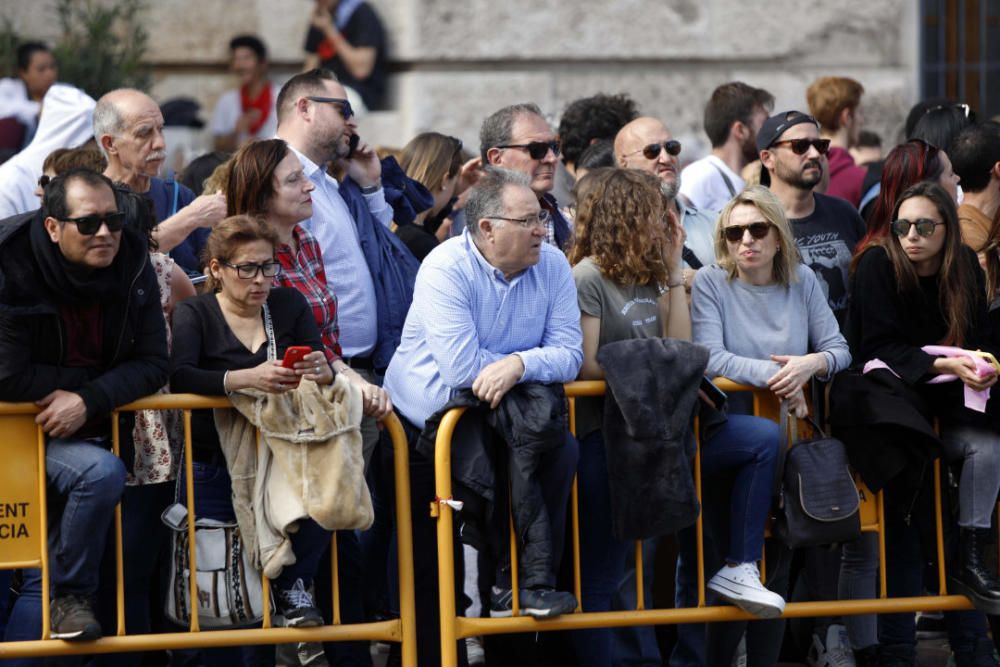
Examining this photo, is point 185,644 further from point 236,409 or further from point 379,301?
point 379,301

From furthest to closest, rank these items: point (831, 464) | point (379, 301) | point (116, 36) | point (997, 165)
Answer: point (116, 36)
point (997, 165)
point (379, 301)
point (831, 464)

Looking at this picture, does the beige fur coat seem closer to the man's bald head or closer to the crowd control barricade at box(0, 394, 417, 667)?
the crowd control barricade at box(0, 394, 417, 667)

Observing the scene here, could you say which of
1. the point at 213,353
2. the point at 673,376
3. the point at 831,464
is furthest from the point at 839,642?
the point at 213,353

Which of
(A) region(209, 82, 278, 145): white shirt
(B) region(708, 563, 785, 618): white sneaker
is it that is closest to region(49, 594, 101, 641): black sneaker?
(B) region(708, 563, 785, 618): white sneaker

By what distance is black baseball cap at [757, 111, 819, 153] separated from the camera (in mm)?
→ 7145

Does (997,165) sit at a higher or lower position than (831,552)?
higher

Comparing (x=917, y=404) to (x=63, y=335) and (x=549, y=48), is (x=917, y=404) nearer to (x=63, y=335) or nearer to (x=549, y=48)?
(x=63, y=335)

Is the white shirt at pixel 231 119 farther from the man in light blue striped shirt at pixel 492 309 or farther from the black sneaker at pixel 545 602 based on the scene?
the black sneaker at pixel 545 602

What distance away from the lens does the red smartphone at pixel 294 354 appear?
215 inches

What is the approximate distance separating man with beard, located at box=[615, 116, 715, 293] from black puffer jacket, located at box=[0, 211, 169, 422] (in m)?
2.35

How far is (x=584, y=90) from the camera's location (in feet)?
35.8

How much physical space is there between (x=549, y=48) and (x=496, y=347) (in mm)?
5283

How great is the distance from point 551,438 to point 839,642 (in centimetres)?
172

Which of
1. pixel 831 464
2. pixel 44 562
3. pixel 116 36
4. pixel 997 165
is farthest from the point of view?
pixel 116 36
